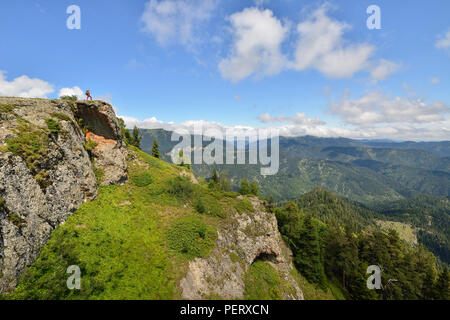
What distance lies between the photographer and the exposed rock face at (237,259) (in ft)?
56.4

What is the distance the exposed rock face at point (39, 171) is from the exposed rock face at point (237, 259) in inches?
487

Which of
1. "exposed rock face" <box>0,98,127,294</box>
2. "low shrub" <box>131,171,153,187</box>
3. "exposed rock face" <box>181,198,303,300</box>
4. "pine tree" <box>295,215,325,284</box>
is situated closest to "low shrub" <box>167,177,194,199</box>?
"low shrub" <box>131,171,153,187</box>

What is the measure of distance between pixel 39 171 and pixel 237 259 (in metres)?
23.1

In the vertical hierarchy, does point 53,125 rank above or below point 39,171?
above

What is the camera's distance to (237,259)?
22.9m

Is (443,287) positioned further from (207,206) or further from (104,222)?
(104,222)

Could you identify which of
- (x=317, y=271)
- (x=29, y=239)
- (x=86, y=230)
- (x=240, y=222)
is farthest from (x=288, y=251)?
(x=29, y=239)

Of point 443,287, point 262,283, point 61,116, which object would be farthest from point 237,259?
point 443,287

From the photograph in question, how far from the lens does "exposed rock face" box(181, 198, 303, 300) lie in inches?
677

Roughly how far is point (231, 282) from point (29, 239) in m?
18.2

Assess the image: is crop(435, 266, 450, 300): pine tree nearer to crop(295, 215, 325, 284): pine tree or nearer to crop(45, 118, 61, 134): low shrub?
crop(295, 215, 325, 284): pine tree

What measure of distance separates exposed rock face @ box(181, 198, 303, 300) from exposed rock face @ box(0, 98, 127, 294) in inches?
487
